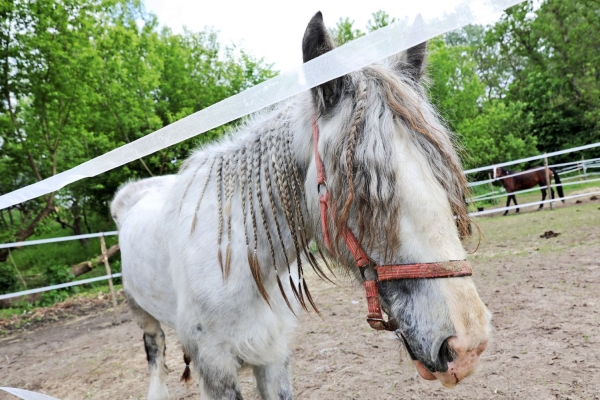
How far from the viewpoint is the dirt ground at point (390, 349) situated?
9.88 ft

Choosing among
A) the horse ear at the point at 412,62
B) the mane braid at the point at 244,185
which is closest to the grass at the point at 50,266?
the mane braid at the point at 244,185

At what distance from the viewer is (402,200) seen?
1.24 metres

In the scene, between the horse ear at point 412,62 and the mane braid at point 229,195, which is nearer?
the horse ear at point 412,62

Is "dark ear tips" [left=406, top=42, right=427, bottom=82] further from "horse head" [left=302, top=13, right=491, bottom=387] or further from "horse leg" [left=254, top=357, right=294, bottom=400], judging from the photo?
"horse leg" [left=254, top=357, right=294, bottom=400]

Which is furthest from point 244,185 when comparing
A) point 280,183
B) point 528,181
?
point 528,181

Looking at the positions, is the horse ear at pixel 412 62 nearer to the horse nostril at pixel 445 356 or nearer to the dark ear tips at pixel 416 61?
the dark ear tips at pixel 416 61

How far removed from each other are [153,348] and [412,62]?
3.29 m

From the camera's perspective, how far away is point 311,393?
3.28 meters

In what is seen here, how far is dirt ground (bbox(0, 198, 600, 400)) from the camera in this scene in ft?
9.88

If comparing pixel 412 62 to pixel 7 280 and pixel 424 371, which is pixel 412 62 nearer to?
pixel 424 371

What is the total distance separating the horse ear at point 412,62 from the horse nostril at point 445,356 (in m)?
1.08

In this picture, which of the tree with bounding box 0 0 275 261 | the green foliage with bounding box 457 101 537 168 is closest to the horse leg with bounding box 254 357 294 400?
the tree with bounding box 0 0 275 261

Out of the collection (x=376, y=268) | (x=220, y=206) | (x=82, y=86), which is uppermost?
(x=82, y=86)

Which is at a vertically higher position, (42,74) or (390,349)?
(42,74)
